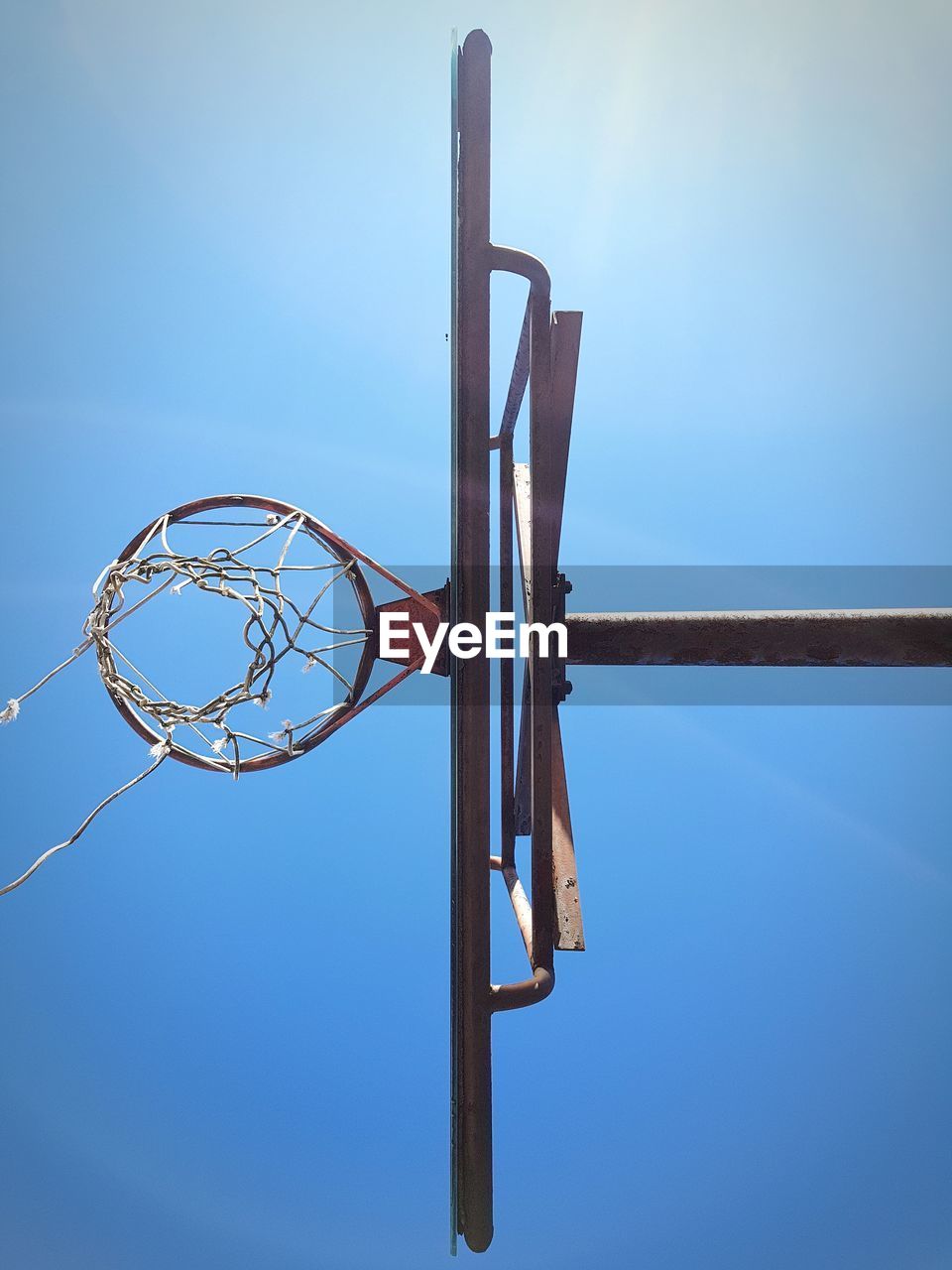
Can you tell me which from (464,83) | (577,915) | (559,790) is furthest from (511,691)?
(464,83)

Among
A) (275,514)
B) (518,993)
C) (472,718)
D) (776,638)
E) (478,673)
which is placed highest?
(275,514)

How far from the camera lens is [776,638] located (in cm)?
348

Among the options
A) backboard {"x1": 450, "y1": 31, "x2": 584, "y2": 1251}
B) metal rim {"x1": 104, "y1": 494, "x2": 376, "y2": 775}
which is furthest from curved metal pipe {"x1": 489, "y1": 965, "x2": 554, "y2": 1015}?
metal rim {"x1": 104, "y1": 494, "x2": 376, "y2": 775}

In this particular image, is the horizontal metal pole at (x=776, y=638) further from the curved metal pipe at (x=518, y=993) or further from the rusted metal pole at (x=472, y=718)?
the curved metal pipe at (x=518, y=993)

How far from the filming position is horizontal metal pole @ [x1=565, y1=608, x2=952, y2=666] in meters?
3.42

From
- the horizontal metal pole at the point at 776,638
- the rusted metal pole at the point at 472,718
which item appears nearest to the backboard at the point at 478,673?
the rusted metal pole at the point at 472,718

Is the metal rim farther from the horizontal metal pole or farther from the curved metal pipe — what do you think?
the curved metal pipe

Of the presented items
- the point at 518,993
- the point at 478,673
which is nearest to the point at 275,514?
the point at 478,673

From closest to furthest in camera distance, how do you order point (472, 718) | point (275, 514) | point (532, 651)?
point (472, 718)
point (532, 651)
point (275, 514)

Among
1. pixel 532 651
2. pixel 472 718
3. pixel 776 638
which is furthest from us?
pixel 776 638

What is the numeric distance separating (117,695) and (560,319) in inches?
94.3

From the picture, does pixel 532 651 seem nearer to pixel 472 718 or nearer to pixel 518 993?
pixel 472 718

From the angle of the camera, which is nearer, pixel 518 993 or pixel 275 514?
pixel 518 993

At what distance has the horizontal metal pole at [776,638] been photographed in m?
3.42
